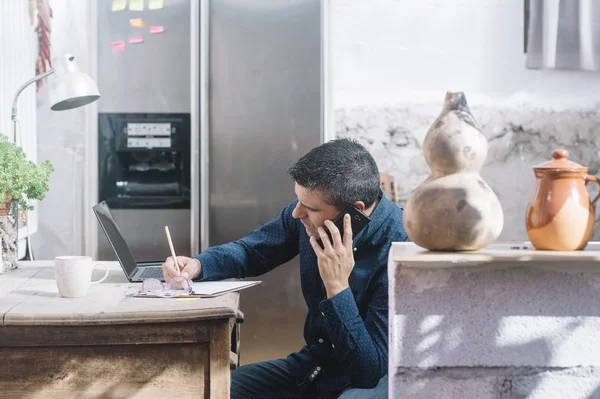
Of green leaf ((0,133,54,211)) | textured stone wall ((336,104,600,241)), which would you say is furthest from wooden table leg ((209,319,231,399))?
textured stone wall ((336,104,600,241))

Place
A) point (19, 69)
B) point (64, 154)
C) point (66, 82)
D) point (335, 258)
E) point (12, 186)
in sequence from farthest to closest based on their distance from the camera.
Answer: point (64, 154)
point (19, 69)
point (66, 82)
point (12, 186)
point (335, 258)

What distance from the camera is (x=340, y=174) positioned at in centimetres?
171

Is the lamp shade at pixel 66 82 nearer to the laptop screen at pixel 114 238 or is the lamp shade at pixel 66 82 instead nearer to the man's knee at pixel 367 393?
the laptop screen at pixel 114 238

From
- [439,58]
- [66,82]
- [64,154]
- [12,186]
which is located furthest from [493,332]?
[439,58]

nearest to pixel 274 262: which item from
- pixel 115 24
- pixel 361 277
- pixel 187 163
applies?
pixel 361 277

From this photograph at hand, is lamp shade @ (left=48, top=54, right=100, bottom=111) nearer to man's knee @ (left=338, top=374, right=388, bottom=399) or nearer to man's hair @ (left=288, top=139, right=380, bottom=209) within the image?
man's hair @ (left=288, top=139, right=380, bottom=209)

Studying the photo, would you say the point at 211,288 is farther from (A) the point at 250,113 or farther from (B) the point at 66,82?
(A) the point at 250,113

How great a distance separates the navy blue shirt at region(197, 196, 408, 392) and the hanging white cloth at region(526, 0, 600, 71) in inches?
96.4

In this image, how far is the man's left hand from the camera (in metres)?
1.58

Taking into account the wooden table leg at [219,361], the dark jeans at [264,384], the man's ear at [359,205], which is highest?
the man's ear at [359,205]

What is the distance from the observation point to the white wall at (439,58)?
3.90 m

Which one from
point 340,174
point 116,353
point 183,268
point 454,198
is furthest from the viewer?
point 183,268

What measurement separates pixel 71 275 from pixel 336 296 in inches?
24.1

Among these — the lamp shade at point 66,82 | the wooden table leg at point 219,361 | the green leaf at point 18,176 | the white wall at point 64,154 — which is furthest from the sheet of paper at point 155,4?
the wooden table leg at point 219,361
